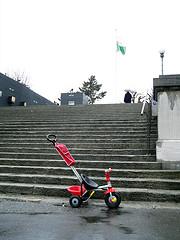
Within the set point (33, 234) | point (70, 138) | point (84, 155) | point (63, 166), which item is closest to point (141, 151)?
point (84, 155)

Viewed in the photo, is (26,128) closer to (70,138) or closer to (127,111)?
(70,138)

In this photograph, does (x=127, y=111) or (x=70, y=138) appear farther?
(x=127, y=111)

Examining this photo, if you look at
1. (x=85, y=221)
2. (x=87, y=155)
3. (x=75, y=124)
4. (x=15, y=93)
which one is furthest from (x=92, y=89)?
(x=85, y=221)

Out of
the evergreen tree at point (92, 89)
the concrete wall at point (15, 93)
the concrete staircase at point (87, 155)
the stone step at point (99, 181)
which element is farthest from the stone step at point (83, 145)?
the evergreen tree at point (92, 89)

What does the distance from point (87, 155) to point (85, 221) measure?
4034 mm

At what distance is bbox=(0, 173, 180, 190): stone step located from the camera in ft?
22.4

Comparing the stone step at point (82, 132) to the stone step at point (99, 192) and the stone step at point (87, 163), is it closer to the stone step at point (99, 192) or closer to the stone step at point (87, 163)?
the stone step at point (87, 163)

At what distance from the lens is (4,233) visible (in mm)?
4168

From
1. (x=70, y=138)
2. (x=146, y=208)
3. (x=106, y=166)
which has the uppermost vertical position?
(x=70, y=138)

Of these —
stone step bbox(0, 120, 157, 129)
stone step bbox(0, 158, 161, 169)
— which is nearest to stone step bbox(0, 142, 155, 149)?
stone step bbox(0, 158, 161, 169)

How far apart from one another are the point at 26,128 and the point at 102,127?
345 cm

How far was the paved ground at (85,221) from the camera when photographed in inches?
161

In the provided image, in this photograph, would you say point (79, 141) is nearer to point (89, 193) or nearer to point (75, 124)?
point (75, 124)

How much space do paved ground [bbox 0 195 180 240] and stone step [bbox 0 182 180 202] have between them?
28cm
